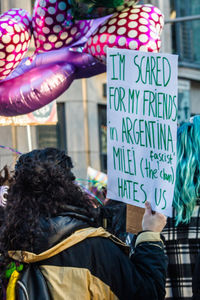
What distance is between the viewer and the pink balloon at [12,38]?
328cm

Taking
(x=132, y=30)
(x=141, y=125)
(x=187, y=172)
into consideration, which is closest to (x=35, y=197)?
(x=141, y=125)

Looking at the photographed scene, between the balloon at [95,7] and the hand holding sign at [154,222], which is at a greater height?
the balloon at [95,7]

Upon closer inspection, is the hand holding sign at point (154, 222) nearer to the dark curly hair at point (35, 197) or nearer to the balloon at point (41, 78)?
the dark curly hair at point (35, 197)

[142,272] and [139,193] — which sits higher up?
[139,193]

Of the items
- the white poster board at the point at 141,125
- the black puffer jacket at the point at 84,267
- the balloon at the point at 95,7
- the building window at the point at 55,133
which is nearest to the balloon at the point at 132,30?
the balloon at the point at 95,7

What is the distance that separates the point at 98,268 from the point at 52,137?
996 centimetres

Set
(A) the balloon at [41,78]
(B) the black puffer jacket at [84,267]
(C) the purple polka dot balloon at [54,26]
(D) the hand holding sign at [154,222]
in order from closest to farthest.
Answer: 1. (B) the black puffer jacket at [84,267]
2. (D) the hand holding sign at [154,222]
3. (C) the purple polka dot balloon at [54,26]
4. (A) the balloon at [41,78]

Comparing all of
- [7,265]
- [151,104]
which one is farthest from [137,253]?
[151,104]

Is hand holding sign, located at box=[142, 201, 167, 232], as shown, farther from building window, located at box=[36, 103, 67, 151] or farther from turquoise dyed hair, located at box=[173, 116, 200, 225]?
building window, located at box=[36, 103, 67, 151]

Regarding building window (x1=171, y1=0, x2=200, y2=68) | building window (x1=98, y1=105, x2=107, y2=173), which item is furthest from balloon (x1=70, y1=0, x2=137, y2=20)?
building window (x1=171, y1=0, x2=200, y2=68)

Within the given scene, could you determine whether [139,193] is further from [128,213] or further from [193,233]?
[193,233]

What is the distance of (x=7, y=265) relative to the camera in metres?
1.84

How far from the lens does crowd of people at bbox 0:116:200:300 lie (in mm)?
1771

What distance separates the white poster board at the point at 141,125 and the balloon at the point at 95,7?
983 mm
